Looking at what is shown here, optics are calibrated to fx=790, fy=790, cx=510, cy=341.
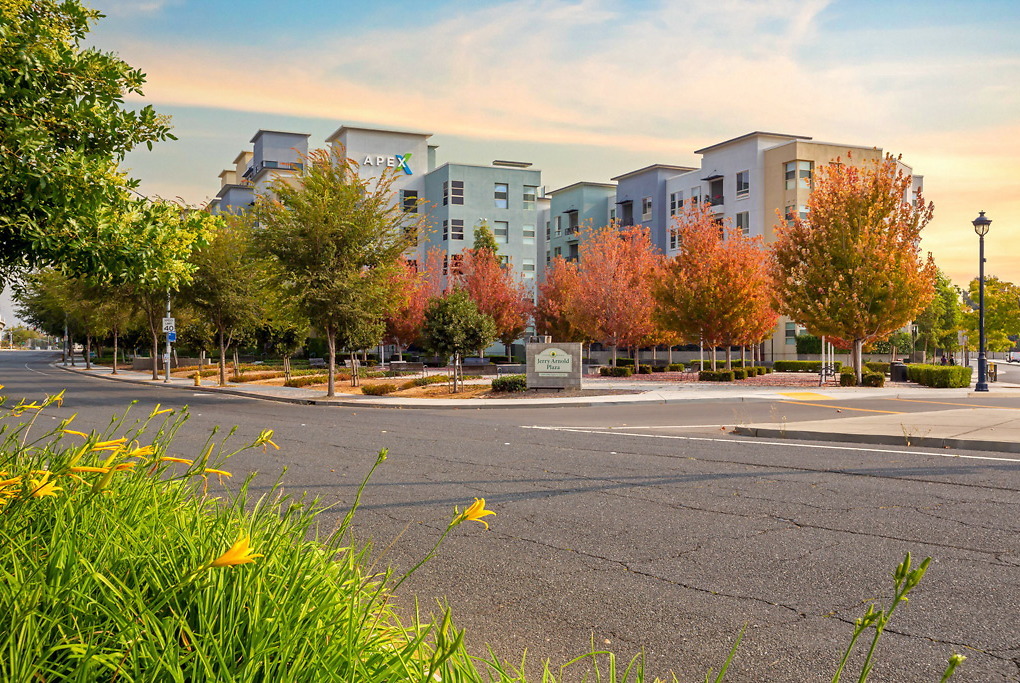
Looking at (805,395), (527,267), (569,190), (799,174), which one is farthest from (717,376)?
(569,190)

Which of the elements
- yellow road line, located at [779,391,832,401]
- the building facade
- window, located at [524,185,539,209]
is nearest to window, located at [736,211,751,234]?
the building facade

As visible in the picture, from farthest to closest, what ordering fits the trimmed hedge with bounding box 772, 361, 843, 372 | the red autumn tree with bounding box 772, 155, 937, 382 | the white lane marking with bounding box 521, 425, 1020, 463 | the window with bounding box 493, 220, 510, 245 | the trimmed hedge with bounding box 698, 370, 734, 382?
the window with bounding box 493, 220, 510, 245, the trimmed hedge with bounding box 772, 361, 843, 372, the trimmed hedge with bounding box 698, 370, 734, 382, the red autumn tree with bounding box 772, 155, 937, 382, the white lane marking with bounding box 521, 425, 1020, 463

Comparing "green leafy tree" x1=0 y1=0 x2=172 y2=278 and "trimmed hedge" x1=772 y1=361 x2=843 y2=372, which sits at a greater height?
"green leafy tree" x1=0 y1=0 x2=172 y2=278

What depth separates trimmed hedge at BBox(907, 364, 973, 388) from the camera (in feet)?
101

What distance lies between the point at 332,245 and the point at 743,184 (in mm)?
43519

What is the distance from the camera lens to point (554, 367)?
29250 millimetres

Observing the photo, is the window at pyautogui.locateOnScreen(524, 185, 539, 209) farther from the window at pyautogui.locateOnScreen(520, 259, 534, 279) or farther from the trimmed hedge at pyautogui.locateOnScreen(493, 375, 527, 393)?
the trimmed hedge at pyautogui.locateOnScreen(493, 375, 527, 393)

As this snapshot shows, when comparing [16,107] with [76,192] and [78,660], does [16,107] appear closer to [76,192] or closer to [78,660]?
[76,192]

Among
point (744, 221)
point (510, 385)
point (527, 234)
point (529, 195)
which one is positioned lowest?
point (510, 385)

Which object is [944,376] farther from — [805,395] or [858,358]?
[805,395]

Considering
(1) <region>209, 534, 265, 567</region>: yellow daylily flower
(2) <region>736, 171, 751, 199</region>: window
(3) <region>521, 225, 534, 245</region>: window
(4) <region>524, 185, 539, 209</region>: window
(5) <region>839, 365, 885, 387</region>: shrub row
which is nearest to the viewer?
(1) <region>209, 534, 265, 567</region>: yellow daylily flower

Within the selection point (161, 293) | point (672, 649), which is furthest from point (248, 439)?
point (161, 293)

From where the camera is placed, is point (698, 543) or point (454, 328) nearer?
point (698, 543)

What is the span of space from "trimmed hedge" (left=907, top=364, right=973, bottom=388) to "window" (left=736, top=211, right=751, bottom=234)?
3147 cm
